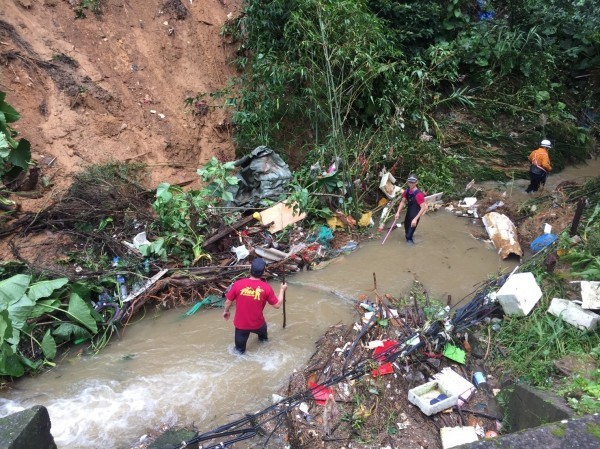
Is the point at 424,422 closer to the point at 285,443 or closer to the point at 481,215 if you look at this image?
the point at 285,443

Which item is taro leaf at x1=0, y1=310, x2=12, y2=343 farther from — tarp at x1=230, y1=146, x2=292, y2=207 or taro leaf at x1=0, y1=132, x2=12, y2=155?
tarp at x1=230, y1=146, x2=292, y2=207

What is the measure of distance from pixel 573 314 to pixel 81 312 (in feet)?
18.0

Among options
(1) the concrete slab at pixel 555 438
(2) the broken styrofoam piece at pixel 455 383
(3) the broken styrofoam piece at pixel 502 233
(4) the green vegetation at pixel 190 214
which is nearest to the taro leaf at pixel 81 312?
(4) the green vegetation at pixel 190 214

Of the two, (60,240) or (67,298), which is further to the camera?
(60,240)

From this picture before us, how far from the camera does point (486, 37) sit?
34.7ft

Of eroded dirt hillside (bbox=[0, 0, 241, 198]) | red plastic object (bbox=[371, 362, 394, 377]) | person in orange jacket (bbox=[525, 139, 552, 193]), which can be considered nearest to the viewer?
red plastic object (bbox=[371, 362, 394, 377])

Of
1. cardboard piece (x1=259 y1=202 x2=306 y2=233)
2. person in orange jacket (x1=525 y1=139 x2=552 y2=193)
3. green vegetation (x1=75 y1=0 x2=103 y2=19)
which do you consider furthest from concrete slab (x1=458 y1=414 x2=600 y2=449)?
green vegetation (x1=75 y1=0 x2=103 y2=19)

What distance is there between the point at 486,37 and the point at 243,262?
8.50 metres

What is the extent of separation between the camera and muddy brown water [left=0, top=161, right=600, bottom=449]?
4.36 m

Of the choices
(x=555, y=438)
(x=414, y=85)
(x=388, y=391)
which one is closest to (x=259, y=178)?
(x=414, y=85)

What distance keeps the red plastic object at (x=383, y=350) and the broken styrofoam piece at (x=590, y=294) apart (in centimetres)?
198

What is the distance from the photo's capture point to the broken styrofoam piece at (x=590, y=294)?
4.43m

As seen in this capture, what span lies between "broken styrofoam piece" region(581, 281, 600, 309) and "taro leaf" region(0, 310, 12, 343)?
589cm

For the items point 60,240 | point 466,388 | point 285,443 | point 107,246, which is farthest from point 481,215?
point 60,240
